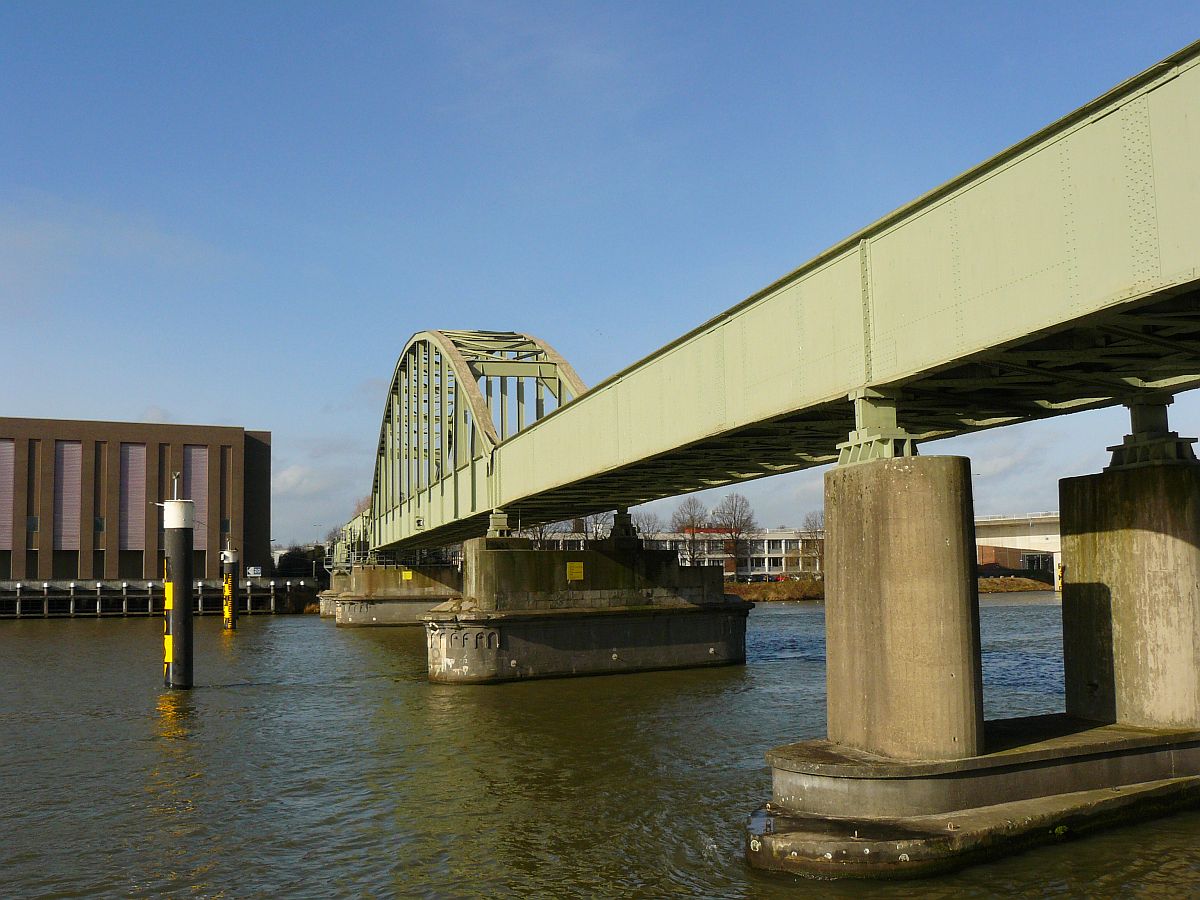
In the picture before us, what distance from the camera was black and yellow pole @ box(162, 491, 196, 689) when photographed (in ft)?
105

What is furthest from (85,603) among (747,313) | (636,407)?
(747,313)

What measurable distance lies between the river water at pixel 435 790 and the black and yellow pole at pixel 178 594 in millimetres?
813

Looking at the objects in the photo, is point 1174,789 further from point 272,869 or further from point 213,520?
point 213,520

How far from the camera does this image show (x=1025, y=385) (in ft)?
54.5

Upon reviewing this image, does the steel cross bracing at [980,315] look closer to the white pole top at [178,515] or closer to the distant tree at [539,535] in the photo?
the white pole top at [178,515]

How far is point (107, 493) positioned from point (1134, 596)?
297 ft

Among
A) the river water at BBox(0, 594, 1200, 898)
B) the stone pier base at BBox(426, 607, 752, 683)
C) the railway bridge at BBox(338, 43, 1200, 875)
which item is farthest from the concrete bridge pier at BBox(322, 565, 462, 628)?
the railway bridge at BBox(338, 43, 1200, 875)

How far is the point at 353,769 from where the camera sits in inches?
813

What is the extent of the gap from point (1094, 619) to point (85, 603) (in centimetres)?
8708

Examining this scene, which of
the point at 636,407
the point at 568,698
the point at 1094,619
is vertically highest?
the point at 636,407

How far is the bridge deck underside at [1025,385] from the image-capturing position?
12859mm

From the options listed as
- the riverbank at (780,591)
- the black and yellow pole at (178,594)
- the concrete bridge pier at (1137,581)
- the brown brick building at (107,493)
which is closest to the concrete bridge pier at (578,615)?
the black and yellow pole at (178,594)

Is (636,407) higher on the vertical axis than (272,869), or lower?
higher

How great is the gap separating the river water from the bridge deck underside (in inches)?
248
